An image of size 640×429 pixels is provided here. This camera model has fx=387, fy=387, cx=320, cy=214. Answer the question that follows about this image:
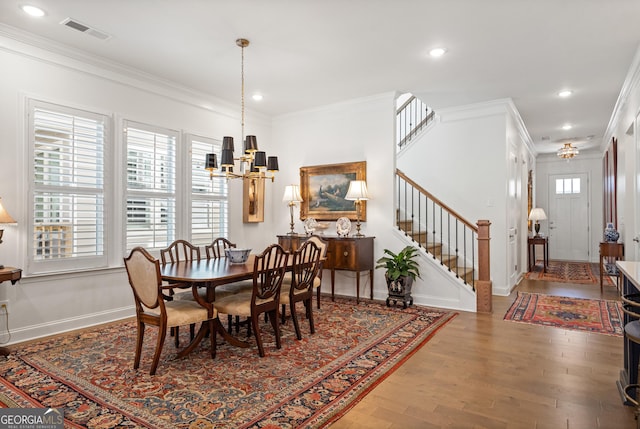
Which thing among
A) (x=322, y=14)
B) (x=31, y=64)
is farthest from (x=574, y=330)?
(x=31, y=64)

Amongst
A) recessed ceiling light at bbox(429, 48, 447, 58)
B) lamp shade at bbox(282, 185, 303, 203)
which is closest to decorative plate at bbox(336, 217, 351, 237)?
lamp shade at bbox(282, 185, 303, 203)

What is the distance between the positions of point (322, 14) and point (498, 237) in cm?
413

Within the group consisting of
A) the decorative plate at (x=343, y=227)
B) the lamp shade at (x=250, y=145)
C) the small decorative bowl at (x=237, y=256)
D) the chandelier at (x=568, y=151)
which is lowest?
the small decorative bowl at (x=237, y=256)

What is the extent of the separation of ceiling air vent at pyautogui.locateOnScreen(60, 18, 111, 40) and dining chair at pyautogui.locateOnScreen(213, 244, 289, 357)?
2.61 metres

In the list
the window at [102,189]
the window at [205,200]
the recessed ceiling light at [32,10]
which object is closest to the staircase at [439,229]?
the window at [205,200]

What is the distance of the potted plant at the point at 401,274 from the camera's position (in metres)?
4.88

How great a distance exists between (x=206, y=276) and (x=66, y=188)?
2120mm

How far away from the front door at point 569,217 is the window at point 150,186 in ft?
32.2

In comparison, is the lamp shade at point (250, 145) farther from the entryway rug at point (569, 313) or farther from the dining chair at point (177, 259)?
the entryway rug at point (569, 313)

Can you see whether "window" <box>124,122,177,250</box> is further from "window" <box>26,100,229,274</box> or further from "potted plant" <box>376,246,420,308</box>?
"potted plant" <box>376,246,420,308</box>

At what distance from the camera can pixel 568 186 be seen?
10.3m

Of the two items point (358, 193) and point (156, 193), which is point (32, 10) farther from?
point (358, 193)

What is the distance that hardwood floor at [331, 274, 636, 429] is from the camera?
2.19m

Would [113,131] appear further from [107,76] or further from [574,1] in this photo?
[574,1]
